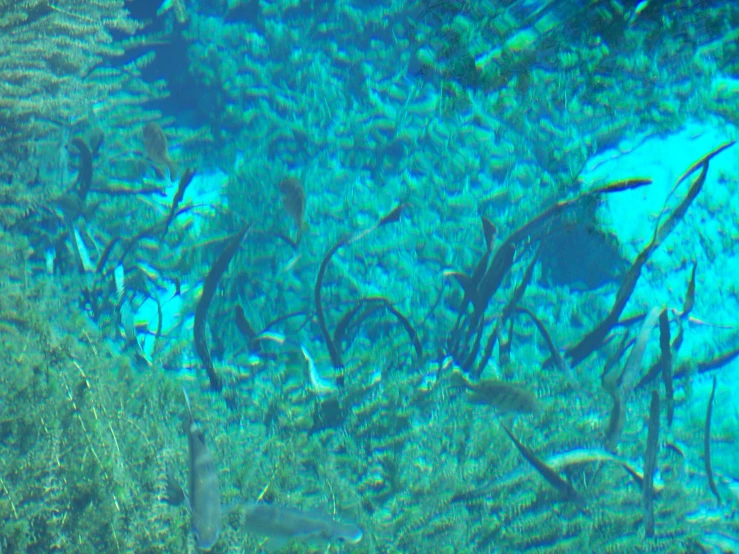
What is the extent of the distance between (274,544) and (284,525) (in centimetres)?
11

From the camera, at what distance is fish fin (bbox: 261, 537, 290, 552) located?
2184 mm

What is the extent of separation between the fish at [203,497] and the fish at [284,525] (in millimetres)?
205

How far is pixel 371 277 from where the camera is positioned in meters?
4.15

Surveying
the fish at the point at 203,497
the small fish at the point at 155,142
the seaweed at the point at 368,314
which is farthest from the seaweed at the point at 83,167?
the fish at the point at 203,497

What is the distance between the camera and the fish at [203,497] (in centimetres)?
193

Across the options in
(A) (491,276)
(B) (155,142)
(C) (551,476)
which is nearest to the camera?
(C) (551,476)

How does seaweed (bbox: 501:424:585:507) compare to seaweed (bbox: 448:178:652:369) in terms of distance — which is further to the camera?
seaweed (bbox: 448:178:652:369)

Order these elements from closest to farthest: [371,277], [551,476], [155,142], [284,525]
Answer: [284,525], [551,476], [155,142], [371,277]

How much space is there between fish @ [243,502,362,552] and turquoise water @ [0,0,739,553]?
1 centimetres

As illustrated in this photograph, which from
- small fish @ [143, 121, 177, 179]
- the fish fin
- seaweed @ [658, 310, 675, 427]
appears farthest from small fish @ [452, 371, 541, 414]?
small fish @ [143, 121, 177, 179]

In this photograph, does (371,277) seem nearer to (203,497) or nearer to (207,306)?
(207,306)

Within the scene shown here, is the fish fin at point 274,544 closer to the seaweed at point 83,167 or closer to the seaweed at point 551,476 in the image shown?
the seaweed at point 551,476

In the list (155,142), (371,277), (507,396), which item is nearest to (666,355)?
(507,396)

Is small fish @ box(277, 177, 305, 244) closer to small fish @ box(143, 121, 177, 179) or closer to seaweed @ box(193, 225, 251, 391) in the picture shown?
seaweed @ box(193, 225, 251, 391)
